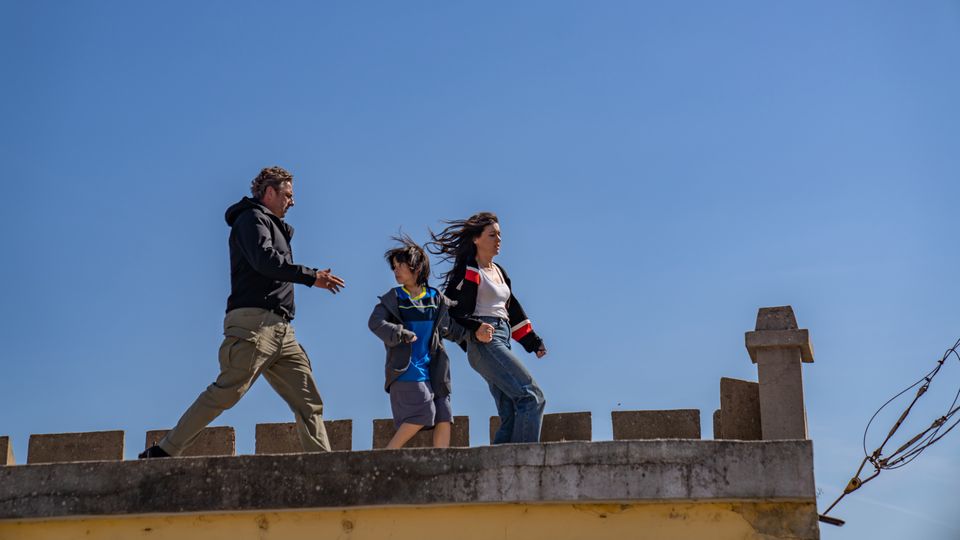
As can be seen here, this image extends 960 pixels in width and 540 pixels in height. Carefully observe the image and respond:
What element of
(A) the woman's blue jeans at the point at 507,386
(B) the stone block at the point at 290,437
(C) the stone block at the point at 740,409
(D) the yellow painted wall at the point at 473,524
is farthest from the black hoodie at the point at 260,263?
(C) the stone block at the point at 740,409

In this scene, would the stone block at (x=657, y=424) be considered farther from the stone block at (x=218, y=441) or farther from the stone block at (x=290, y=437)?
the stone block at (x=218, y=441)

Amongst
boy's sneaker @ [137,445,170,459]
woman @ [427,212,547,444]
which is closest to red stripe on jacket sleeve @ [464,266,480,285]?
woman @ [427,212,547,444]

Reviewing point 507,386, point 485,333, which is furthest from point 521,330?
point 507,386

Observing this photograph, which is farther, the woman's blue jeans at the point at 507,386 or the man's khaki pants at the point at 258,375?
the woman's blue jeans at the point at 507,386

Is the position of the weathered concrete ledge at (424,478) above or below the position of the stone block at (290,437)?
below

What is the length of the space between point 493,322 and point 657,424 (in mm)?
1236

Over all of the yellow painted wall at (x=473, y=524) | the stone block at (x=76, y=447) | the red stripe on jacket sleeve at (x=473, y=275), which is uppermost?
the red stripe on jacket sleeve at (x=473, y=275)

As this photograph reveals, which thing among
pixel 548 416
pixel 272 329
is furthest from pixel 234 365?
pixel 548 416

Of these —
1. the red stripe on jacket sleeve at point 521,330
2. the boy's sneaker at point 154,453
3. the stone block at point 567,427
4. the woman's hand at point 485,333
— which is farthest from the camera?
the red stripe on jacket sleeve at point 521,330

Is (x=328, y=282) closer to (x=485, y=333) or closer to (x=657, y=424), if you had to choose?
(x=485, y=333)

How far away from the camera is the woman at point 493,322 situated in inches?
295

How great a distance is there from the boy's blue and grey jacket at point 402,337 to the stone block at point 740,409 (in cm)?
170

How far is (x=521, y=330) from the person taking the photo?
8.26 m

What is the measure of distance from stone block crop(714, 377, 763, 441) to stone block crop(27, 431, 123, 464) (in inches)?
151
